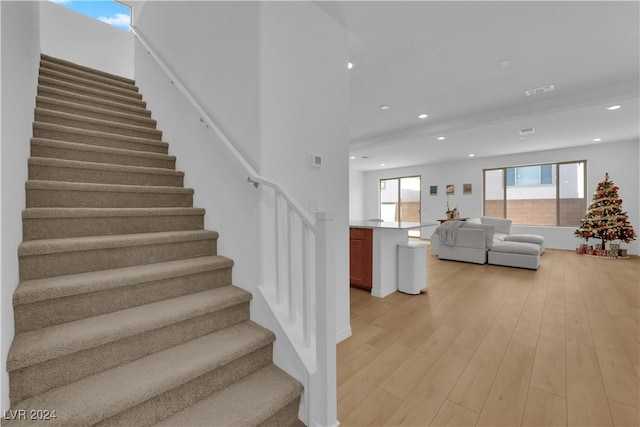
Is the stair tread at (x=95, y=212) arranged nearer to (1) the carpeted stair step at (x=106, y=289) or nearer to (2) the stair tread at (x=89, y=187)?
(2) the stair tread at (x=89, y=187)

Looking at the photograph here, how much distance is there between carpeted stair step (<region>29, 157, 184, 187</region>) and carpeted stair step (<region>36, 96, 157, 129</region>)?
95 centimetres

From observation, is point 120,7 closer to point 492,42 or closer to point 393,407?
point 492,42

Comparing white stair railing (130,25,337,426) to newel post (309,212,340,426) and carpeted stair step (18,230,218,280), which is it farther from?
carpeted stair step (18,230,218,280)

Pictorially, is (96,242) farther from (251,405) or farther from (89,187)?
(251,405)

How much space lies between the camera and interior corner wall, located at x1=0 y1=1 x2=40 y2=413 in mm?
1102

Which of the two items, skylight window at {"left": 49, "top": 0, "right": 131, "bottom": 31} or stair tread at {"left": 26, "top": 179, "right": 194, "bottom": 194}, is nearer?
stair tread at {"left": 26, "top": 179, "right": 194, "bottom": 194}

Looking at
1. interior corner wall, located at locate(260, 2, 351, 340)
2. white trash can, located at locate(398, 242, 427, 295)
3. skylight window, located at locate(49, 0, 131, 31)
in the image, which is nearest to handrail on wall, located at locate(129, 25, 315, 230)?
interior corner wall, located at locate(260, 2, 351, 340)

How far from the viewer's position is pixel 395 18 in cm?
238

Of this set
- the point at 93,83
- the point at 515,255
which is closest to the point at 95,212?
the point at 93,83

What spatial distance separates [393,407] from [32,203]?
8.13 ft

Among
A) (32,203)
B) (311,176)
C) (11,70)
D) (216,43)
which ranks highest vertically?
(216,43)

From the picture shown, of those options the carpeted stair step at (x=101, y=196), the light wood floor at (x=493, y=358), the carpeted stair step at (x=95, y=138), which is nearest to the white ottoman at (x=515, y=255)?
the light wood floor at (x=493, y=358)

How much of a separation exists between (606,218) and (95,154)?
29.7 feet

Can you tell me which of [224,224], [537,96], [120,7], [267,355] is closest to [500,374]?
[267,355]
